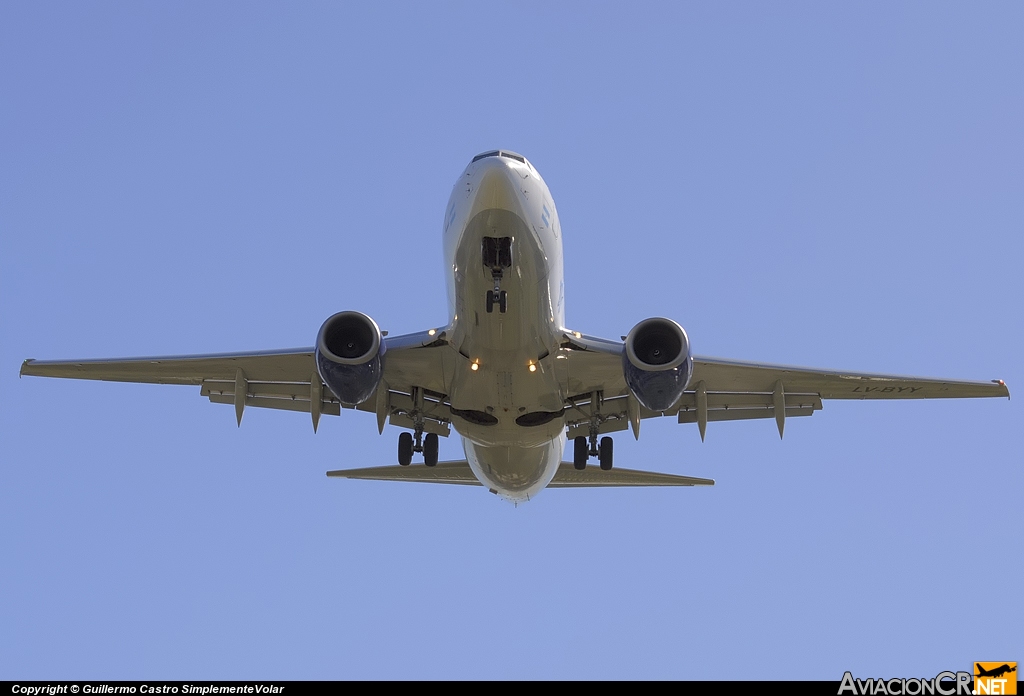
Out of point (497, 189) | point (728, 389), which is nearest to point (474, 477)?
point (728, 389)

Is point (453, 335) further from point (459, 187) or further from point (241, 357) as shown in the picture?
point (241, 357)

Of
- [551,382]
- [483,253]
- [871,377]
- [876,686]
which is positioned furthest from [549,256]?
[876,686]

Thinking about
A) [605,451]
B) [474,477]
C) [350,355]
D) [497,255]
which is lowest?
[474,477]

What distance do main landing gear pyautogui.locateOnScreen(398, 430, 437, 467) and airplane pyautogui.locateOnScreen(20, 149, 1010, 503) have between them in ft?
0.11

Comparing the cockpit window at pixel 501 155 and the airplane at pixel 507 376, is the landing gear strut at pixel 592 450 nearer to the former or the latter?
the airplane at pixel 507 376

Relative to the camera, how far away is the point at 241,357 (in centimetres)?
2181

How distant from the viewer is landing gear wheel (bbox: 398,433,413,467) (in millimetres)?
23594

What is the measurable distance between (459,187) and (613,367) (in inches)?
191

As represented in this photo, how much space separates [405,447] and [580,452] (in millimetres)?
3850

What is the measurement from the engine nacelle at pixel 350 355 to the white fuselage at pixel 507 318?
1708 millimetres

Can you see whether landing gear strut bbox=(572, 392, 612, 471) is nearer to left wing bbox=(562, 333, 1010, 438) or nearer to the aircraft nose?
left wing bbox=(562, 333, 1010, 438)

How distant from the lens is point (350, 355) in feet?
63.3

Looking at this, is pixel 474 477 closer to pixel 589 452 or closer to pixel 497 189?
pixel 589 452

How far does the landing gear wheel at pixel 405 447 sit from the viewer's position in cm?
2359
